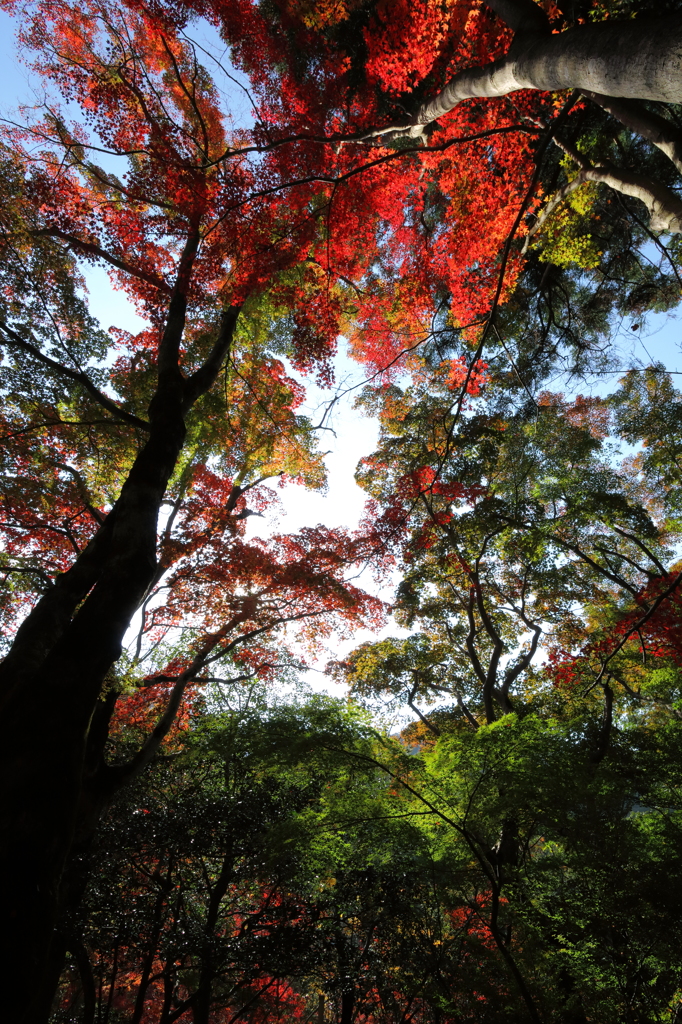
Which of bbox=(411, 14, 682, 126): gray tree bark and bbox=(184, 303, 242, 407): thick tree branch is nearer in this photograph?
bbox=(411, 14, 682, 126): gray tree bark

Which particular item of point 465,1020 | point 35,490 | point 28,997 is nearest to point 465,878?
point 465,1020

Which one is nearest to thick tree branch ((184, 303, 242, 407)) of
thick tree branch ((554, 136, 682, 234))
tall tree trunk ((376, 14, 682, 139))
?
tall tree trunk ((376, 14, 682, 139))

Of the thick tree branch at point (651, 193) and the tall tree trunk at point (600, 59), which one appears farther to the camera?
the thick tree branch at point (651, 193)

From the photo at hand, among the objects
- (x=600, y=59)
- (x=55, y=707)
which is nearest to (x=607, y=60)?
(x=600, y=59)

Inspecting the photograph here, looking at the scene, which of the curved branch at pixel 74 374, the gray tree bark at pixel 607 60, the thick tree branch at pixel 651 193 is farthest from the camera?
the curved branch at pixel 74 374

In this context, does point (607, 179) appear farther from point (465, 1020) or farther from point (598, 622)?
point (598, 622)

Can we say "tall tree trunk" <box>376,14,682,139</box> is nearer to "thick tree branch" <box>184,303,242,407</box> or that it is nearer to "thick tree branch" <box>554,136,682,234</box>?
"thick tree branch" <box>554,136,682,234</box>

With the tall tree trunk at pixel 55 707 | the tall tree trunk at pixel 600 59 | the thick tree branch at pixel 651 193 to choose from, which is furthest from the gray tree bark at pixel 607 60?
the tall tree trunk at pixel 55 707

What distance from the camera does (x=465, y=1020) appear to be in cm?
422

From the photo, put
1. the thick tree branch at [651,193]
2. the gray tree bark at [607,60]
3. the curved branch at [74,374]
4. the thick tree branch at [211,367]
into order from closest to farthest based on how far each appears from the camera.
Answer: the gray tree bark at [607,60] → the thick tree branch at [651,193] → the curved branch at [74,374] → the thick tree branch at [211,367]

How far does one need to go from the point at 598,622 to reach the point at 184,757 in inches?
367

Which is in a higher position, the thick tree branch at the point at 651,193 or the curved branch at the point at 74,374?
the thick tree branch at the point at 651,193

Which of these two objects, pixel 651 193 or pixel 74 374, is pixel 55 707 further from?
pixel 651 193

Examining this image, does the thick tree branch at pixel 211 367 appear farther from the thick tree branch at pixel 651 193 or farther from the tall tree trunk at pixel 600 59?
the thick tree branch at pixel 651 193
